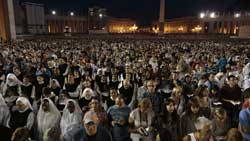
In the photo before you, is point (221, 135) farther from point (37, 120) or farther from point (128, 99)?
point (37, 120)

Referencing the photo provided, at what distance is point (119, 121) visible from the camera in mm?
4262

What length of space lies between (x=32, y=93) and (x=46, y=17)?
5872 cm

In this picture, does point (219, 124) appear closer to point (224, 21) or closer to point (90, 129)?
point (90, 129)

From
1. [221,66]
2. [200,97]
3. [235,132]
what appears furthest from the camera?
[221,66]

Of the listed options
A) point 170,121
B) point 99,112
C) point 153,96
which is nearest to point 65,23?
point 153,96

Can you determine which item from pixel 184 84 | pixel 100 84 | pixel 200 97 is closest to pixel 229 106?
pixel 200 97

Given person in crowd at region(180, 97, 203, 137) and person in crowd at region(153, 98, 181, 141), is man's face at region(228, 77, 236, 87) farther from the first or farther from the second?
person in crowd at region(153, 98, 181, 141)

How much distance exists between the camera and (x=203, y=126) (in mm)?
3414

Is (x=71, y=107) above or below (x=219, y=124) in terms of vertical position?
above

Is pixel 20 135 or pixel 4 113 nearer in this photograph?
pixel 20 135

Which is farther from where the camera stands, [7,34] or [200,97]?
[7,34]

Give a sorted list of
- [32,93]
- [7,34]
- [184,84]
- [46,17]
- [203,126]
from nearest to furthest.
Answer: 1. [203,126]
2. [32,93]
3. [184,84]
4. [7,34]
5. [46,17]

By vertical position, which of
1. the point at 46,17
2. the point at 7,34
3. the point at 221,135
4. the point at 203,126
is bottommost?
the point at 221,135

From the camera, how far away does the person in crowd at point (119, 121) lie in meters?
4.24
